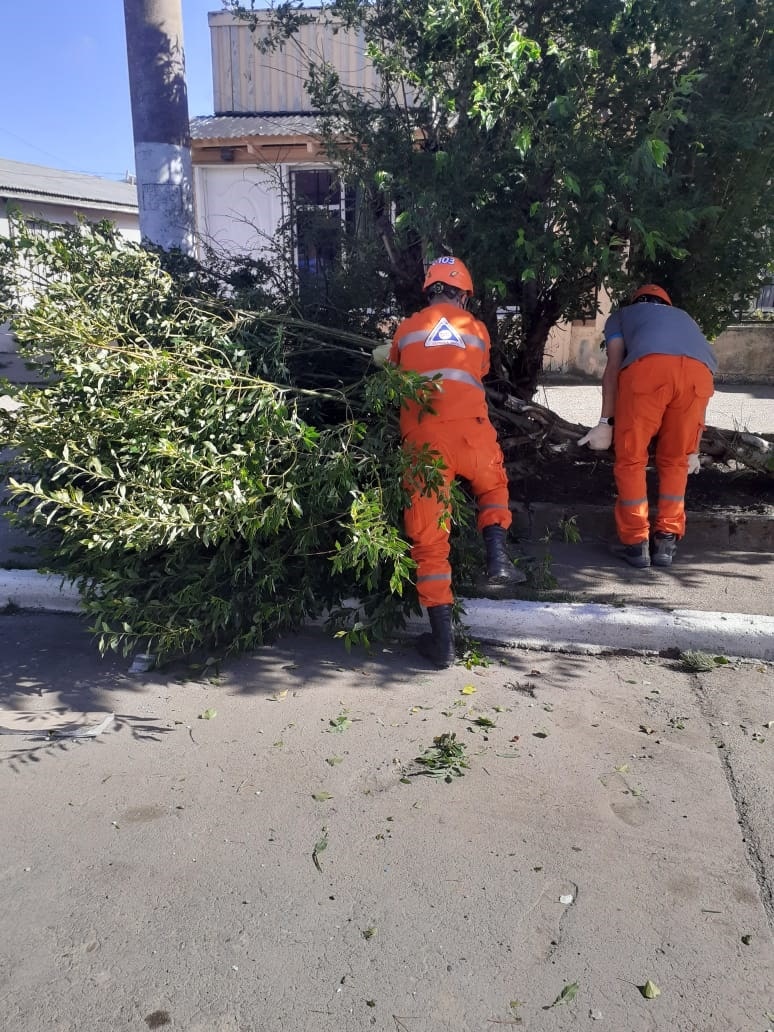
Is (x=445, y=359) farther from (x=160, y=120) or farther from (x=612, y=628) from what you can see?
(x=160, y=120)

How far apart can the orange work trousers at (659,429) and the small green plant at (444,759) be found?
240 centimetres

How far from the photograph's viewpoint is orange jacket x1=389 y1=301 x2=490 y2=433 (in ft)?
14.4

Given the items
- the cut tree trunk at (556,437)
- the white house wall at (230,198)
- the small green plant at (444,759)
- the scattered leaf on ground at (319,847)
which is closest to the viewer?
the scattered leaf on ground at (319,847)

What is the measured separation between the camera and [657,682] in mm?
4125

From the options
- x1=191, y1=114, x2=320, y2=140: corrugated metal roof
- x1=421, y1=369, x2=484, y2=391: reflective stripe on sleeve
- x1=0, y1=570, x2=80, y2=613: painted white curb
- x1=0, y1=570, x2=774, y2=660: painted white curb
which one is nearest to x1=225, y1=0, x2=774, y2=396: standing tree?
x1=421, y1=369, x2=484, y2=391: reflective stripe on sleeve

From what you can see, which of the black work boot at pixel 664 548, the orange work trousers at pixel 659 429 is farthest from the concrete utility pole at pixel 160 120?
the black work boot at pixel 664 548

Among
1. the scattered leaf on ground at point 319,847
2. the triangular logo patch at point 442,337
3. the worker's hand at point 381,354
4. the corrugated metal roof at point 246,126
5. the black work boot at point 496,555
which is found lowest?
the scattered leaf on ground at point 319,847

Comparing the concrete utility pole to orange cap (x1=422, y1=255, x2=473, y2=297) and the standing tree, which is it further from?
orange cap (x1=422, y1=255, x2=473, y2=297)

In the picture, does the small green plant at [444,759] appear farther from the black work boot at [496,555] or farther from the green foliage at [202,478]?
the black work boot at [496,555]

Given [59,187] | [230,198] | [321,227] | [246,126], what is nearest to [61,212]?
[59,187]

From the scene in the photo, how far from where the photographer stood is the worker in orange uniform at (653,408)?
5117mm

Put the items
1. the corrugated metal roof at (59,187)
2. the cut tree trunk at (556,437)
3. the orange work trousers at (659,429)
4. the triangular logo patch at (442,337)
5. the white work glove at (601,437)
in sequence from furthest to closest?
the corrugated metal roof at (59,187) < the cut tree trunk at (556,437) < the white work glove at (601,437) < the orange work trousers at (659,429) < the triangular logo patch at (442,337)

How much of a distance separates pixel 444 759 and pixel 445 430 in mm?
1743

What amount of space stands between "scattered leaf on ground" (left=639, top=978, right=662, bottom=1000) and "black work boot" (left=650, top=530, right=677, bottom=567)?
336cm
